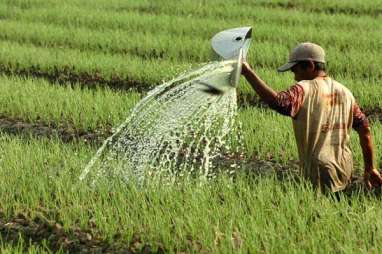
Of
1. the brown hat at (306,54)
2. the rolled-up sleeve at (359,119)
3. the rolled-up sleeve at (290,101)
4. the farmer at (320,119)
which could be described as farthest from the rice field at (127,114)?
the brown hat at (306,54)

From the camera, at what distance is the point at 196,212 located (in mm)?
3381

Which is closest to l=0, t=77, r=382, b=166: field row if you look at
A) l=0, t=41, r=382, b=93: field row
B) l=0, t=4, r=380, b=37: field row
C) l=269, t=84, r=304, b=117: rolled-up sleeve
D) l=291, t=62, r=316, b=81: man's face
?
l=0, t=41, r=382, b=93: field row

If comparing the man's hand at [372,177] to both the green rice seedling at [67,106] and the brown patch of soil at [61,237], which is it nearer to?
the brown patch of soil at [61,237]

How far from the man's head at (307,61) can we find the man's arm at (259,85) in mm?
301

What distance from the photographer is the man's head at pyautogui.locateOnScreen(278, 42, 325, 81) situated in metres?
3.14

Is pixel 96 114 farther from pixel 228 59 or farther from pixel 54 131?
pixel 228 59

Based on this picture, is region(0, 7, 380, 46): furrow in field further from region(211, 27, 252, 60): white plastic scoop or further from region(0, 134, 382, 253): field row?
region(211, 27, 252, 60): white plastic scoop

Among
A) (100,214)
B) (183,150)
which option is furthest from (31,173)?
(183,150)

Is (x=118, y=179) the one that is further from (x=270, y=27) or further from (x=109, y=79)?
(x=270, y=27)

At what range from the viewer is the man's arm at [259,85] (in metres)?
2.85

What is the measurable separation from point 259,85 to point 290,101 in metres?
0.23

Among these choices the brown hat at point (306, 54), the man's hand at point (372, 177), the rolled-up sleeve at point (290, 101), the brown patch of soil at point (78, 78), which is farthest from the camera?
the brown patch of soil at point (78, 78)

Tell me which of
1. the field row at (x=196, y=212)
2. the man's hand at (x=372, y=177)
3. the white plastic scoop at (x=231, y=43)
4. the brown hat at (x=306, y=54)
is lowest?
the field row at (x=196, y=212)

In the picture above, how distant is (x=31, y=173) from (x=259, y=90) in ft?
6.25
